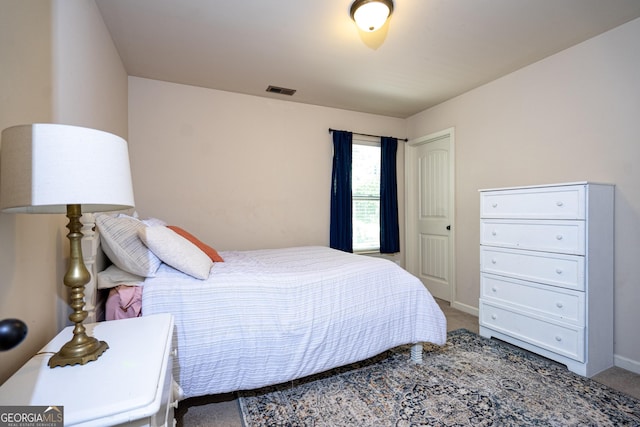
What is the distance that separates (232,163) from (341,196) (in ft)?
4.55

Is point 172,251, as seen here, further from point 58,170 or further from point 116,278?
point 58,170

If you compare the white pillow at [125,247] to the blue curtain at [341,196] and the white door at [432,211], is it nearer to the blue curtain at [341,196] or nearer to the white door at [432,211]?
the blue curtain at [341,196]

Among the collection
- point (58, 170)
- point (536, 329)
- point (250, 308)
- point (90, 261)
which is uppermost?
point (58, 170)

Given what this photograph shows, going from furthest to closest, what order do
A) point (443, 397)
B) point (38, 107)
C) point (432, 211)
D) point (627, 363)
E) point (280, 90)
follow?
1. point (432, 211)
2. point (280, 90)
3. point (627, 363)
4. point (443, 397)
5. point (38, 107)

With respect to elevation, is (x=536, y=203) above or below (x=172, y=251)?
above

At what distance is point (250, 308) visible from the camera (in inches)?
63.9

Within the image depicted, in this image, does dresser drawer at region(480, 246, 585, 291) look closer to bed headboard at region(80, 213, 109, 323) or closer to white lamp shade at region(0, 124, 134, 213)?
white lamp shade at region(0, 124, 134, 213)

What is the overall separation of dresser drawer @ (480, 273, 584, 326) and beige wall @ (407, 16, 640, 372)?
46 cm

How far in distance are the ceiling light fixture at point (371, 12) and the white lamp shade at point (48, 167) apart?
5.68 ft

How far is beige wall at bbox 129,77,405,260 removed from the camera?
3.00m

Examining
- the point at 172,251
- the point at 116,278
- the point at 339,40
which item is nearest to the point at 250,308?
the point at 172,251

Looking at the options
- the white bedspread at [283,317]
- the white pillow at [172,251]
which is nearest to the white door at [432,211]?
the white bedspread at [283,317]

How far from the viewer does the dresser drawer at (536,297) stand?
2.07m

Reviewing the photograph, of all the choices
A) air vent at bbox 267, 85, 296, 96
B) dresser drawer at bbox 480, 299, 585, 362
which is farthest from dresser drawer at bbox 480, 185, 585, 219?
air vent at bbox 267, 85, 296, 96
